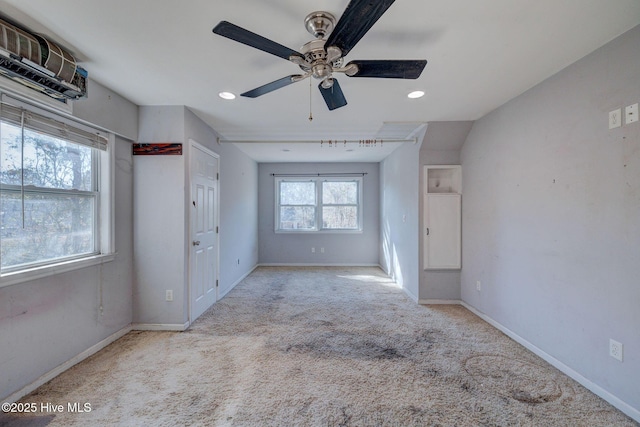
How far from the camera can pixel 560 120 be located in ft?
7.09

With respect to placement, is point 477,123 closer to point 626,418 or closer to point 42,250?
point 626,418

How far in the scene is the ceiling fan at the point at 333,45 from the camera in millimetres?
1172

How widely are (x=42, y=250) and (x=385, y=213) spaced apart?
16.5 ft

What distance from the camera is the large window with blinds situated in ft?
5.95

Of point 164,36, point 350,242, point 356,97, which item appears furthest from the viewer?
point 350,242

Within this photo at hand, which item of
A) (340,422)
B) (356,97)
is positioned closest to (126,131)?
(356,97)

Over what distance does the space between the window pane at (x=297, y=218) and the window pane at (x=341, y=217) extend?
12.5 inches

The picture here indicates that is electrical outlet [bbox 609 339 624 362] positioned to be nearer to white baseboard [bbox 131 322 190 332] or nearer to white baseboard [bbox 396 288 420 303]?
white baseboard [bbox 396 288 420 303]

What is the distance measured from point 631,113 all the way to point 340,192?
4878mm

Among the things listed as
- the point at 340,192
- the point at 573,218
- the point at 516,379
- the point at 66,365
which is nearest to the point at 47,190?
the point at 66,365

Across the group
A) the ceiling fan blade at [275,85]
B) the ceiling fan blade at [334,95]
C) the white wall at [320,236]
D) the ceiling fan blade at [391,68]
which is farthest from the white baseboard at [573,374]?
the white wall at [320,236]

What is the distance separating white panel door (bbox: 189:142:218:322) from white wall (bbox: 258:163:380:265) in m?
2.56

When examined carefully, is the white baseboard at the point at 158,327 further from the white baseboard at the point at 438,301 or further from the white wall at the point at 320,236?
the white wall at the point at 320,236

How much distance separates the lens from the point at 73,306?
86.6 inches
